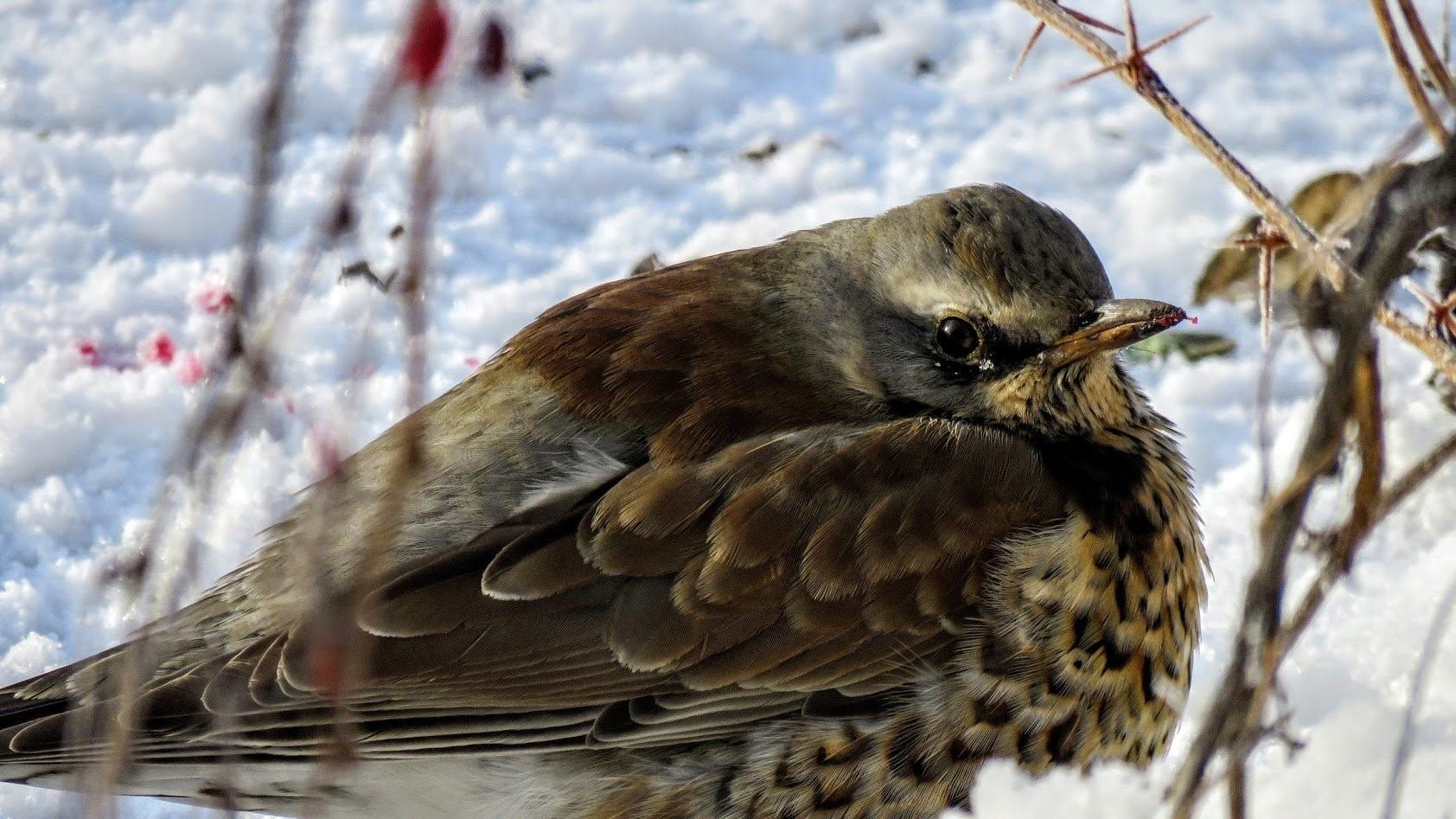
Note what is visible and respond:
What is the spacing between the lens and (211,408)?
169cm

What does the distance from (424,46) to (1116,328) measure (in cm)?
172

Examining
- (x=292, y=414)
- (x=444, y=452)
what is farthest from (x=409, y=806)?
(x=292, y=414)

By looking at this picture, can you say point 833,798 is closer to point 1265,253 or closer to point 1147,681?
point 1147,681

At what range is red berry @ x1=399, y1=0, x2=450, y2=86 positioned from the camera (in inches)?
57.0

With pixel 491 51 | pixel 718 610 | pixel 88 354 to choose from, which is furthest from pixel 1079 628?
pixel 88 354

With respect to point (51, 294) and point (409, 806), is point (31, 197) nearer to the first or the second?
point (51, 294)

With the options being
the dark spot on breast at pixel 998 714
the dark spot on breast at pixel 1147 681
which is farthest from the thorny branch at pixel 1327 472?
the dark spot on breast at pixel 1147 681

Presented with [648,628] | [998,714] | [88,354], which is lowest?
[998,714]

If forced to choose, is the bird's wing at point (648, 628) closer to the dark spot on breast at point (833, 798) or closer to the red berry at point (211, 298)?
the dark spot on breast at point (833, 798)

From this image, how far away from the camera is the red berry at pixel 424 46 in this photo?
4.75ft

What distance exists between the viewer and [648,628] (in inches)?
113

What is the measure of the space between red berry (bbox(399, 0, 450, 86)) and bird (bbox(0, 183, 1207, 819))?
1452 millimetres

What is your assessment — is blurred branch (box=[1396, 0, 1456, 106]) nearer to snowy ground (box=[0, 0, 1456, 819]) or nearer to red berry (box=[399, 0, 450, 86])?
snowy ground (box=[0, 0, 1456, 819])

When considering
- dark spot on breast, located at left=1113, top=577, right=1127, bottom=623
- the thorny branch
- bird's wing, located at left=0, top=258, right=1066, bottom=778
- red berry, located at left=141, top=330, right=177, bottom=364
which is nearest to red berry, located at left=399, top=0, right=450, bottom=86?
the thorny branch
